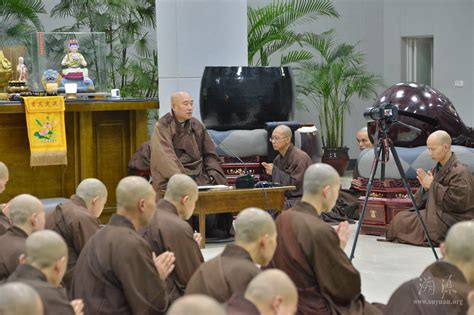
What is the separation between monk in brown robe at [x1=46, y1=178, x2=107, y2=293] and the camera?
6684 mm

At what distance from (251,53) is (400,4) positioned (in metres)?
4.15

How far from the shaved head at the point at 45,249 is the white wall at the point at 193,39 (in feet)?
24.9

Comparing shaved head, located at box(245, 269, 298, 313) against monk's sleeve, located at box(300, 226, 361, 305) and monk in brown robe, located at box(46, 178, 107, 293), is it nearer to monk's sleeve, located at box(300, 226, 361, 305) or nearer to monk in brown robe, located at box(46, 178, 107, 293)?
monk's sleeve, located at box(300, 226, 361, 305)

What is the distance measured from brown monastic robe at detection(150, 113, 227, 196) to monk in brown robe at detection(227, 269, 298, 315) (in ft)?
21.0

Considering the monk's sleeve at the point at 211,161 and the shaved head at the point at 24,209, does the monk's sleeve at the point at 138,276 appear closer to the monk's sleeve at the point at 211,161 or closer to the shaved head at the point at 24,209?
the shaved head at the point at 24,209

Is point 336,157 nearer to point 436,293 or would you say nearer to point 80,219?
point 80,219

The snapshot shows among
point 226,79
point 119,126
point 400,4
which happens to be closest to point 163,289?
point 119,126

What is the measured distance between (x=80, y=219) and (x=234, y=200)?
133 inches

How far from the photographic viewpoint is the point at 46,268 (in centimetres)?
481

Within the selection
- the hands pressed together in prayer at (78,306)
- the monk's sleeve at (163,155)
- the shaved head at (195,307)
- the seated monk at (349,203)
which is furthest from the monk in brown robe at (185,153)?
the shaved head at (195,307)

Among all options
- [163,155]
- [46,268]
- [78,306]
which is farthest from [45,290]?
[163,155]

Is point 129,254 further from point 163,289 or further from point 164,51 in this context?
point 164,51

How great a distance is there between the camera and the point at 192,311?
300 cm

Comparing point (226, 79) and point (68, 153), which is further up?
point (226, 79)
